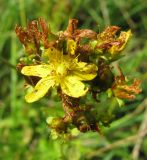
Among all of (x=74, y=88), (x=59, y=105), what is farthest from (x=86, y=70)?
(x=59, y=105)

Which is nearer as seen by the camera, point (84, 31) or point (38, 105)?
point (84, 31)

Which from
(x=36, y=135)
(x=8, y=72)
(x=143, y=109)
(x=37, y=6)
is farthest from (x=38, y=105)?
(x=37, y=6)

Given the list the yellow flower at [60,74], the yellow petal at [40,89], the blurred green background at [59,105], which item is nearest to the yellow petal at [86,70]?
the yellow flower at [60,74]

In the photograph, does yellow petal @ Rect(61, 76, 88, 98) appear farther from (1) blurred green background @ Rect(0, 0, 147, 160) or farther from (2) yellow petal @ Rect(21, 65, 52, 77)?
(1) blurred green background @ Rect(0, 0, 147, 160)

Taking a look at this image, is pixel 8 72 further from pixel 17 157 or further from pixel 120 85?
pixel 120 85

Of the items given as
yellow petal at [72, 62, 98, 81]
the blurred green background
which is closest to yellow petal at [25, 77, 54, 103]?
yellow petal at [72, 62, 98, 81]
